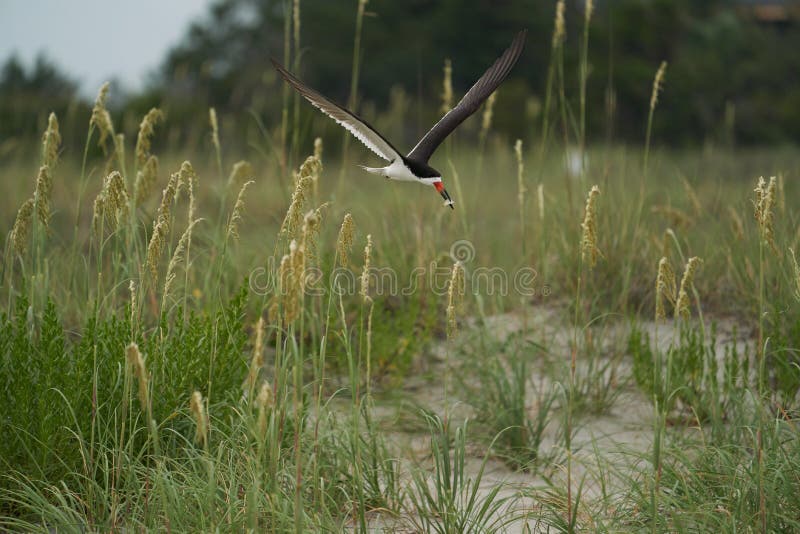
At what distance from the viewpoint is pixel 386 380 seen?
385 centimetres

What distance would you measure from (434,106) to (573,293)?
1412 centimetres

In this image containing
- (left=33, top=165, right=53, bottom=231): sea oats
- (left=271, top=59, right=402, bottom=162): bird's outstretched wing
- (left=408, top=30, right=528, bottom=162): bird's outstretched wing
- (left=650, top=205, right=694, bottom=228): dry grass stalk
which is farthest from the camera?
(left=650, top=205, right=694, bottom=228): dry grass stalk

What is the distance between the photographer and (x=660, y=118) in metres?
19.9

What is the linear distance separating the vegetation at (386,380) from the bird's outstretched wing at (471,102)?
0.35 m

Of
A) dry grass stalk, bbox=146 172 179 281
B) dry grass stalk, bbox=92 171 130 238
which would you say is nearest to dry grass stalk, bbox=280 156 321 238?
dry grass stalk, bbox=146 172 179 281

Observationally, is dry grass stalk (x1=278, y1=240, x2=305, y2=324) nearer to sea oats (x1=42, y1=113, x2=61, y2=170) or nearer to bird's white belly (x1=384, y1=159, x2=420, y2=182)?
bird's white belly (x1=384, y1=159, x2=420, y2=182)

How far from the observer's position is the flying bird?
219cm

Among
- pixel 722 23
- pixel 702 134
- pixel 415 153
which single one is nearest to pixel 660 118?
pixel 702 134

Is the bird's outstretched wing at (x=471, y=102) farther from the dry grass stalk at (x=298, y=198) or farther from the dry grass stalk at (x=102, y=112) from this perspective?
the dry grass stalk at (x=102, y=112)

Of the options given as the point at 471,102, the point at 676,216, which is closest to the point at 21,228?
the point at 471,102

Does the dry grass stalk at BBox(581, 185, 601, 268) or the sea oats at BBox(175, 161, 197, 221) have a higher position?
the sea oats at BBox(175, 161, 197, 221)

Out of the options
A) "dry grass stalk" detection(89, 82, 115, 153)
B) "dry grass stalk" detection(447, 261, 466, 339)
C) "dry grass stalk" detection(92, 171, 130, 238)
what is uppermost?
"dry grass stalk" detection(89, 82, 115, 153)

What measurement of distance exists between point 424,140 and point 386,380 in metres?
1.56

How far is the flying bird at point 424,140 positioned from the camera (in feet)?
7.20
